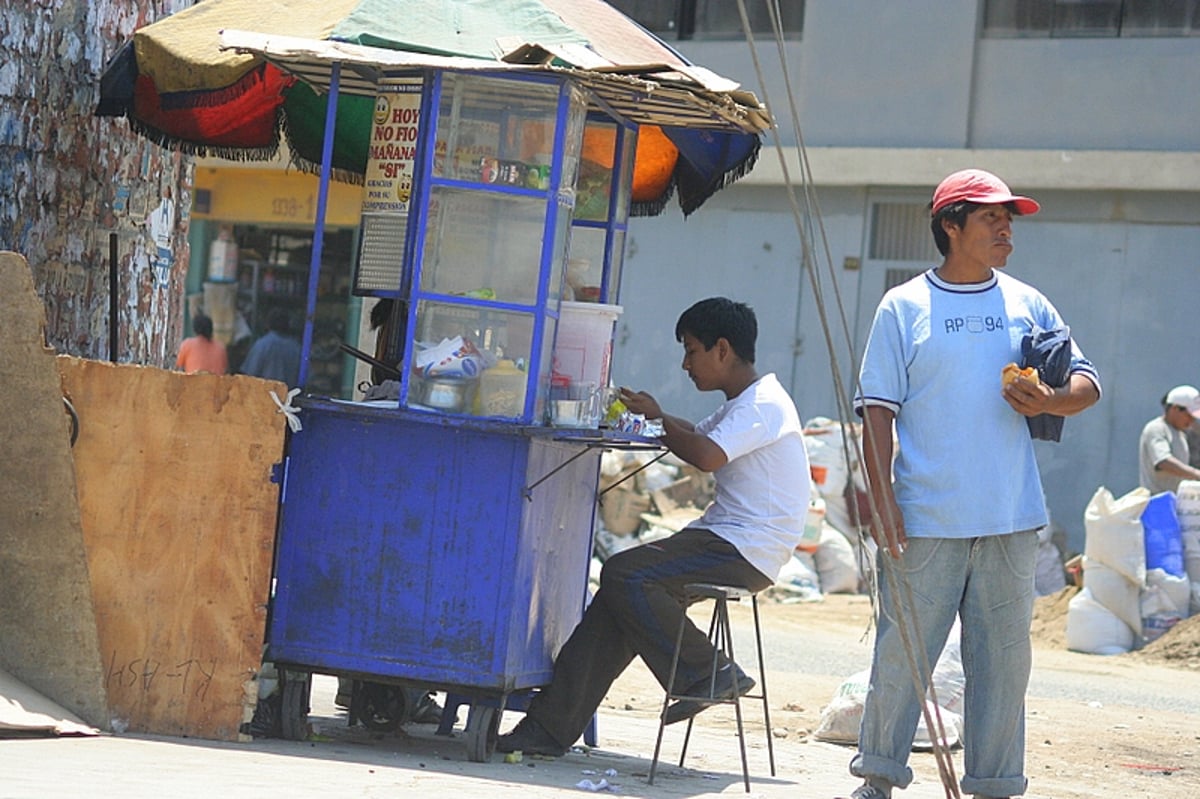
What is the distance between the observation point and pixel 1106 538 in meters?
12.3

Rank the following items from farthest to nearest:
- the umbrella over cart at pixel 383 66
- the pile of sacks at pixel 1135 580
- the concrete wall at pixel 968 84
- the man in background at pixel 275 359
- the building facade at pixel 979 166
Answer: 1. the concrete wall at pixel 968 84
2. the building facade at pixel 979 166
3. the man in background at pixel 275 359
4. the pile of sacks at pixel 1135 580
5. the umbrella over cart at pixel 383 66

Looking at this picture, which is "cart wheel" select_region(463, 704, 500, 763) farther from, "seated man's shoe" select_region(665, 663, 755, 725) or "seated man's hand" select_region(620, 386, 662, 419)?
"seated man's hand" select_region(620, 386, 662, 419)

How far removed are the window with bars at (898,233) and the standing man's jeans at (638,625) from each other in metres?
11.7

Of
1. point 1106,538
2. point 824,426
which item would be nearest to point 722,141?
point 1106,538

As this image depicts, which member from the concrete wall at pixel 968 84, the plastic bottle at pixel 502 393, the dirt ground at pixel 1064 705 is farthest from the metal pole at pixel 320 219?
the concrete wall at pixel 968 84

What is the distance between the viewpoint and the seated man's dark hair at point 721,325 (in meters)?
6.34

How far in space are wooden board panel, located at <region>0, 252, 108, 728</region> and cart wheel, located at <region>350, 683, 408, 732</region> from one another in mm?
1165

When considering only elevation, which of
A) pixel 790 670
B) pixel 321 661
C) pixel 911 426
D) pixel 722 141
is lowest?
pixel 790 670

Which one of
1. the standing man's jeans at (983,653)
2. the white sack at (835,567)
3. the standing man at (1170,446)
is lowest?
the white sack at (835,567)

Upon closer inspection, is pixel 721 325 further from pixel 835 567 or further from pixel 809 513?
pixel 835 567

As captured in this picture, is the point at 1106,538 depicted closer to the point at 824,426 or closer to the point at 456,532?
the point at 824,426

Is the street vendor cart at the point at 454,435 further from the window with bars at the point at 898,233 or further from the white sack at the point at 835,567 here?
the window with bars at the point at 898,233

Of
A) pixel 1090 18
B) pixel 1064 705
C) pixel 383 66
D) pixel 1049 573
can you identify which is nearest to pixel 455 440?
pixel 383 66

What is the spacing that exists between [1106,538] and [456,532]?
7558 millimetres
